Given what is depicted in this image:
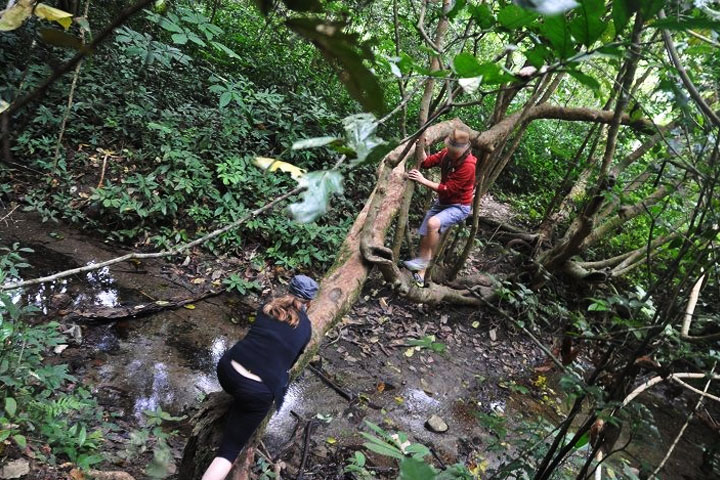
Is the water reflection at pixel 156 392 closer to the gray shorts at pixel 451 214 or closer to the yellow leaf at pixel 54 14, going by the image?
the gray shorts at pixel 451 214

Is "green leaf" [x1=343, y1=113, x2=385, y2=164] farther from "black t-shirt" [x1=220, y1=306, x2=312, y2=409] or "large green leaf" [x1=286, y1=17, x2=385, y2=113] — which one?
"black t-shirt" [x1=220, y1=306, x2=312, y2=409]

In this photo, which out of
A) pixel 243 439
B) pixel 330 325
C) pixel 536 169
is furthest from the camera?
pixel 536 169

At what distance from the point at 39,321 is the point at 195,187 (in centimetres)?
240

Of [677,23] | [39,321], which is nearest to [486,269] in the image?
[39,321]

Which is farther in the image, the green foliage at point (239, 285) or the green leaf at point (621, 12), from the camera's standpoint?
the green foliage at point (239, 285)

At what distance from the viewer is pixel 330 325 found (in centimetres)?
359

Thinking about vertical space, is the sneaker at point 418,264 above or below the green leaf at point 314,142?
below

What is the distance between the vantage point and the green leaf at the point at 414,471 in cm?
68

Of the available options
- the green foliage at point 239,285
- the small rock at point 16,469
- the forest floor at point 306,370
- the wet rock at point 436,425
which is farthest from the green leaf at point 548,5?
the green foliage at point 239,285

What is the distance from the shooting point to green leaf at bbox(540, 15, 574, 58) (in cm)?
61

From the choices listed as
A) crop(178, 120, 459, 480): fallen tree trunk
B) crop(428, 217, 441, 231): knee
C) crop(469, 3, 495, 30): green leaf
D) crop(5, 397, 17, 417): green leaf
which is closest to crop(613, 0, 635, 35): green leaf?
crop(469, 3, 495, 30): green leaf

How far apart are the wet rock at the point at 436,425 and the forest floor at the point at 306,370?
54 mm

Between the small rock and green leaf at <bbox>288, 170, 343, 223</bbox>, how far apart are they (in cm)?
281

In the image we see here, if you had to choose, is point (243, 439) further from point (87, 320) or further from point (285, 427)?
point (87, 320)
